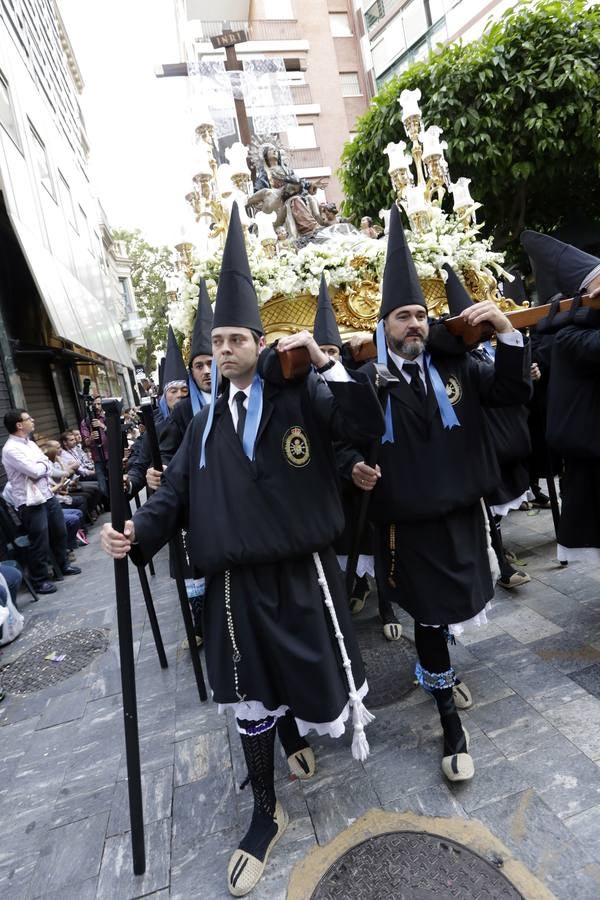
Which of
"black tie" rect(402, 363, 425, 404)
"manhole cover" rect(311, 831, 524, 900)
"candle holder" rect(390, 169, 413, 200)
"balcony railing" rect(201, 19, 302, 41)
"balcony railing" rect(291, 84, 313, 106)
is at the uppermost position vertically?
"balcony railing" rect(201, 19, 302, 41)

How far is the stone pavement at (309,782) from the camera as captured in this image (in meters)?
2.14

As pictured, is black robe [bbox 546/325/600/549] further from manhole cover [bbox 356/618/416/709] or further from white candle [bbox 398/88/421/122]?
white candle [bbox 398/88/421/122]

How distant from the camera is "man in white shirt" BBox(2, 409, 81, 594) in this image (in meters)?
6.06

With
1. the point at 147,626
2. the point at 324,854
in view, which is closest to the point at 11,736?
the point at 147,626

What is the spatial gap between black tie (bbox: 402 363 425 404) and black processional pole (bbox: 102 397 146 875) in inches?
52.4

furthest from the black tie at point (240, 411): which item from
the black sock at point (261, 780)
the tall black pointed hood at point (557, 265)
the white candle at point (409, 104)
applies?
the white candle at point (409, 104)

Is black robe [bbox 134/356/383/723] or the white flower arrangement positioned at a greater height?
the white flower arrangement

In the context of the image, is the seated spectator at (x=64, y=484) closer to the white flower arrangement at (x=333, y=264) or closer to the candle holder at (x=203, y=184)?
the white flower arrangement at (x=333, y=264)

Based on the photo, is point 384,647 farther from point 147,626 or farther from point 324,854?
point 147,626

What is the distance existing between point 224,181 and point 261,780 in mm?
5567

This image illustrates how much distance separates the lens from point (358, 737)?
2.22 meters

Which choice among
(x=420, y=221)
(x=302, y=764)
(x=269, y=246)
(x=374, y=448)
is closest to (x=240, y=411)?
(x=374, y=448)

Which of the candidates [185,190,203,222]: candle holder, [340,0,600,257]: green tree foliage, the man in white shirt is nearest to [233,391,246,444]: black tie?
[185,190,203,222]: candle holder

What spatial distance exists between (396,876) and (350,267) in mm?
4169
